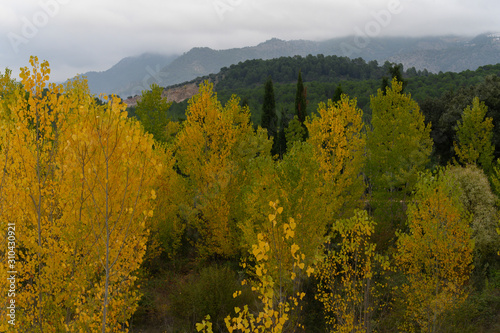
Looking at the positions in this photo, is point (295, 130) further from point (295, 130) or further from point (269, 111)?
point (269, 111)

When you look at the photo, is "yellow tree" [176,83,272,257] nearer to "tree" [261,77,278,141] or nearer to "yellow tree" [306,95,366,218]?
"yellow tree" [306,95,366,218]

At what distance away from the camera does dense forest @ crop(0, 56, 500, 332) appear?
21.1 feet

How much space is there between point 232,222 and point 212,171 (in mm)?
3114

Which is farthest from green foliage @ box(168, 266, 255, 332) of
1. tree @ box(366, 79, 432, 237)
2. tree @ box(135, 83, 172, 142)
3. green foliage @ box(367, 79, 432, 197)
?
tree @ box(135, 83, 172, 142)

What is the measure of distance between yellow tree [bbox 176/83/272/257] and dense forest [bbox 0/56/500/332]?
88 millimetres

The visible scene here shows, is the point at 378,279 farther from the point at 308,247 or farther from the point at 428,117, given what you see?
the point at 428,117

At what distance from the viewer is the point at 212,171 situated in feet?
56.0

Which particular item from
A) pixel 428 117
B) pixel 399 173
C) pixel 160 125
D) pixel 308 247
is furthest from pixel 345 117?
pixel 428 117

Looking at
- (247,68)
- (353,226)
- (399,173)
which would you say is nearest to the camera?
(353,226)

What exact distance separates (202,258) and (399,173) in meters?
14.3

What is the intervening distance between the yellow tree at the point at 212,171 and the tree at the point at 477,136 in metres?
20.7

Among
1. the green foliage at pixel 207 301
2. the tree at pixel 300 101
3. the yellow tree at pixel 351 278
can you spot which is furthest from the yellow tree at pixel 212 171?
the tree at pixel 300 101

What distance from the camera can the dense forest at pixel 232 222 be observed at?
21.1 feet

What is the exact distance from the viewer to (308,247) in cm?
1099
